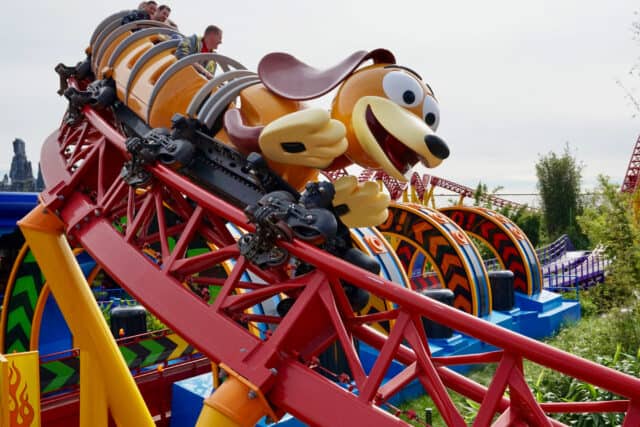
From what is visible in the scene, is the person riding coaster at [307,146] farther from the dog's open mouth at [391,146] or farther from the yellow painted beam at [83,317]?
the yellow painted beam at [83,317]

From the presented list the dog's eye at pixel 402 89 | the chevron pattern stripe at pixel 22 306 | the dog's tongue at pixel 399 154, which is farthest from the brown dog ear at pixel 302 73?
the chevron pattern stripe at pixel 22 306

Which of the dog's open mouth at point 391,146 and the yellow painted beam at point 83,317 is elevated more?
the dog's open mouth at point 391,146

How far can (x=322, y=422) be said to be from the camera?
253 cm

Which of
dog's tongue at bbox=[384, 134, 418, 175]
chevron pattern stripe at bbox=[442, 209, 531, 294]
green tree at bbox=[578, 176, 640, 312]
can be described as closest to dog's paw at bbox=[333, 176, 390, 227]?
dog's tongue at bbox=[384, 134, 418, 175]

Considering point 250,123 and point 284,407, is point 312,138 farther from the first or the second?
point 284,407

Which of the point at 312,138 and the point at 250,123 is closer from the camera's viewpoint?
the point at 312,138

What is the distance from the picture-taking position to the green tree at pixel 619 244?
8469 millimetres

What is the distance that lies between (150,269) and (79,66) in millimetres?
2738

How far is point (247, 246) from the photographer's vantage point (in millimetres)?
2977

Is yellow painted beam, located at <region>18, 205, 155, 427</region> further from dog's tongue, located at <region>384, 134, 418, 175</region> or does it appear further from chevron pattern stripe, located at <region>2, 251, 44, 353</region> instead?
chevron pattern stripe, located at <region>2, 251, 44, 353</region>

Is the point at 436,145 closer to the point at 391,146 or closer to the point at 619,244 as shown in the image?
the point at 391,146

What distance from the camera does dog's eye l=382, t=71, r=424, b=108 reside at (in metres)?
3.08

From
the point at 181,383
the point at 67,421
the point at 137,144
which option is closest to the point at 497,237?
the point at 181,383

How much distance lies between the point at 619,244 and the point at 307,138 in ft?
24.6
